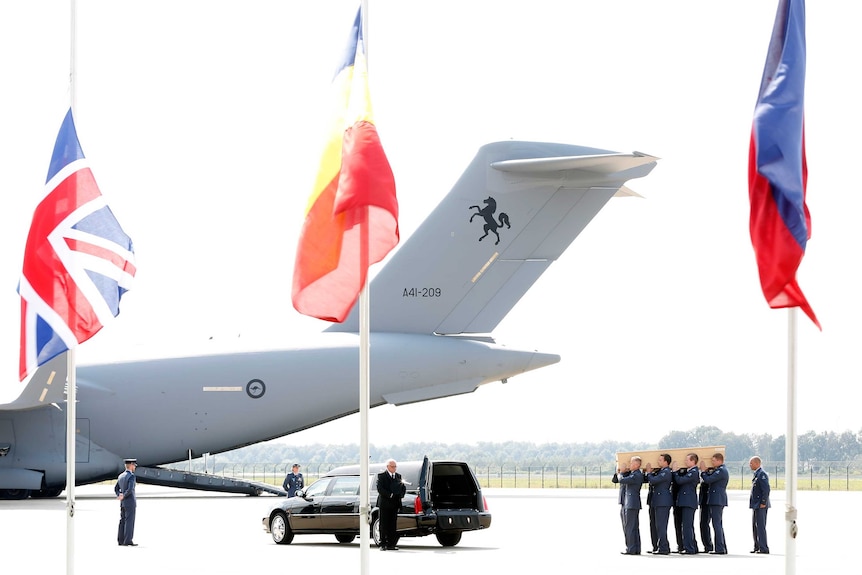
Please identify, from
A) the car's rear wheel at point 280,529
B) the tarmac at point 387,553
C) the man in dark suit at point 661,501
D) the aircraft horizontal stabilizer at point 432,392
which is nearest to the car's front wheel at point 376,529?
the tarmac at point 387,553

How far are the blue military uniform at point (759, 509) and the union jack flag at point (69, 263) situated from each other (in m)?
9.49

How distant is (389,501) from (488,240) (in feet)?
40.9

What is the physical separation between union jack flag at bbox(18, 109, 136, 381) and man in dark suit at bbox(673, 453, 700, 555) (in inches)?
335

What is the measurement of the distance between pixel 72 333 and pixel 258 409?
57.4 feet

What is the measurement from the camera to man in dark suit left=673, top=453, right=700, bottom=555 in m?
18.5

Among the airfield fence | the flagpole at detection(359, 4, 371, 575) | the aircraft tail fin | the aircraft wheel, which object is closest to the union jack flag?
the flagpole at detection(359, 4, 371, 575)

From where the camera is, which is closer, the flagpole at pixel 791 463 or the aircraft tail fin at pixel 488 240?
the flagpole at pixel 791 463

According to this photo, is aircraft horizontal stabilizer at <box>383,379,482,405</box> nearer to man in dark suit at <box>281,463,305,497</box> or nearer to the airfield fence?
man in dark suit at <box>281,463,305,497</box>

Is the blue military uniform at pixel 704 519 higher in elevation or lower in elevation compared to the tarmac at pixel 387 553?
higher

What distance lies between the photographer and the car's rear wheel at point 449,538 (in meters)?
19.9

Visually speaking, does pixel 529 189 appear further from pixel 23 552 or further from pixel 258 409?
pixel 23 552

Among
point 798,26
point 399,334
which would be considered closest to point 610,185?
point 399,334

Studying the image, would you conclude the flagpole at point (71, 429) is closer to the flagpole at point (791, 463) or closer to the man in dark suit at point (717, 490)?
the flagpole at point (791, 463)

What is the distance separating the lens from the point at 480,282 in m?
30.4
